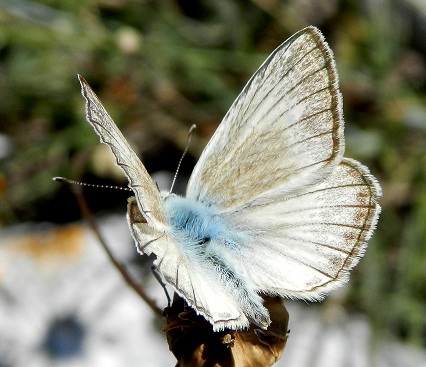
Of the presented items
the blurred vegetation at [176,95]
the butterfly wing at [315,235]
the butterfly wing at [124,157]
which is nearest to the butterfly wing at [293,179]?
the butterfly wing at [315,235]

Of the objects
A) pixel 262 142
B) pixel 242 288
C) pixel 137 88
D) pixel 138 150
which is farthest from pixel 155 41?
pixel 242 288

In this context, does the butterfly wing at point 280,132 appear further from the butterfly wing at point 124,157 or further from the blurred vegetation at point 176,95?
the blurred vegetation at point 176,95

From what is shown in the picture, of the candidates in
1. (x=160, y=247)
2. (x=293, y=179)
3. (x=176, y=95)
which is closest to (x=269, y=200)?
(x=293, y=179)

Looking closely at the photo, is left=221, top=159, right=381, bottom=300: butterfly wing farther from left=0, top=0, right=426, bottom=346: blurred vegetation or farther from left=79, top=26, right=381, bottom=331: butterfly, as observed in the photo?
left=0, top=0, right=426, bottom=346: blurred vegetation

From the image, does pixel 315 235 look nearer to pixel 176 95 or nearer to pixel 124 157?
pixel 124 157

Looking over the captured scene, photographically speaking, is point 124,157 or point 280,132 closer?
point 124,157

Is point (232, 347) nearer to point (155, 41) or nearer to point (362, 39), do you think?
point (155, 41)

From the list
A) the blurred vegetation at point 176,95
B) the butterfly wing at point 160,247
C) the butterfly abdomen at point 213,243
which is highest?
the butterfly wing at point 160,247
